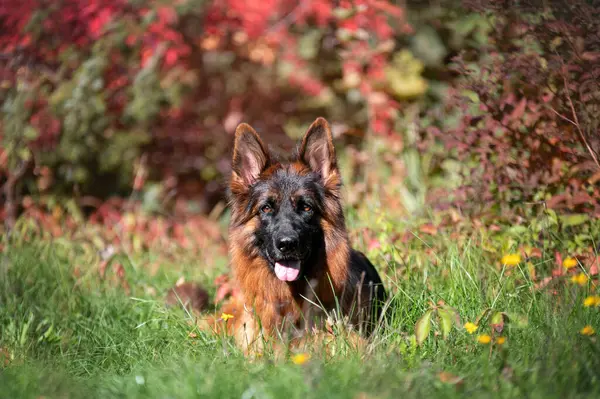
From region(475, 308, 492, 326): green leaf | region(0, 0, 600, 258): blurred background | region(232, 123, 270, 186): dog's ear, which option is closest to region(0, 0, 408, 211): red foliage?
region(0, 0, 600, 258): blurred background

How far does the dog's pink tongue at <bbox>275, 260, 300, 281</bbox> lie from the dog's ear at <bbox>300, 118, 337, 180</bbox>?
0.69 metres

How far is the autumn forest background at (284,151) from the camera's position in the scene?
12.2ft

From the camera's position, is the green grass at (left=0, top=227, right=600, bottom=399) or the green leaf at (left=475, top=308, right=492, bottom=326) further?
the green leaf at (left=475, top=308, right=492, bottom=326)

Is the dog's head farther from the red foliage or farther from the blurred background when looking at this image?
the red foliage

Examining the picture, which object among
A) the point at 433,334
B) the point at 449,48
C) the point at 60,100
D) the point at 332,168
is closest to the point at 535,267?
the point at 433,334

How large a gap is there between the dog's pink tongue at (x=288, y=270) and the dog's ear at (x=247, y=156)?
0.69m

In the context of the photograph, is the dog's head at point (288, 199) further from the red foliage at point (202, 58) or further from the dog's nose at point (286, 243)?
the red foliage at point (202, 58)

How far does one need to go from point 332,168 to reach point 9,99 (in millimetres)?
4501

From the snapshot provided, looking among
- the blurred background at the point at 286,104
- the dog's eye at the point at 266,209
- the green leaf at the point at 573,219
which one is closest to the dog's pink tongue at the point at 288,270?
the dog's eye at the point at 266,209

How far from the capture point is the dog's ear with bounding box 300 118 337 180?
4719 mm

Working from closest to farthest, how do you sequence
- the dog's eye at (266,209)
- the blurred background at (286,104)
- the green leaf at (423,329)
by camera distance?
the green leaf at (423,329), the dog's eye at (266,209), the blurred background at (286,104)

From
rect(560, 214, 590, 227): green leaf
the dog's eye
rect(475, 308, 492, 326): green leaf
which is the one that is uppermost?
the dog's eye

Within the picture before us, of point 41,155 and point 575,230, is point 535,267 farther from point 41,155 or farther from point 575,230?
point 41,155

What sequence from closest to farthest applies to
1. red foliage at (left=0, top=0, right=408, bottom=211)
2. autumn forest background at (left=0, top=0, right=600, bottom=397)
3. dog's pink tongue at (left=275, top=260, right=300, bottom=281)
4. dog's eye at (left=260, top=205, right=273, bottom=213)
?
autumn forest background at (left=0, top=0, right=600, bottom=397)
dog's pink tongue at (left=275, top=260, right=300, bottom=281)
dog's eye at (left=260, top=205, right=273, bottom=213)
red foliage at (left=0, top=0, right=408, bottom=211)
